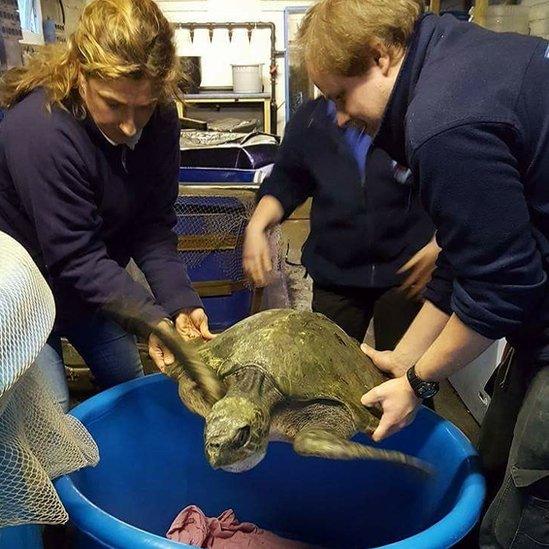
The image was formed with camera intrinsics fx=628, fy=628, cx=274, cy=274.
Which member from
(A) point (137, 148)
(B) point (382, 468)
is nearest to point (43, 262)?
(A) point (137, 148)

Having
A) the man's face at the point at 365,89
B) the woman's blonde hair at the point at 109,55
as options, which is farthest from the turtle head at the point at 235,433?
the woman's blonde hair at the point at 109,55

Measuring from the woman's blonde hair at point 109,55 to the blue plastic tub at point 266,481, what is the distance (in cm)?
49

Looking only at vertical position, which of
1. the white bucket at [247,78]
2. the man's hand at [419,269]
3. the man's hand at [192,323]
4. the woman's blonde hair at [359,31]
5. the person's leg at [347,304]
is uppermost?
the woman's blonde hair at [359,31]

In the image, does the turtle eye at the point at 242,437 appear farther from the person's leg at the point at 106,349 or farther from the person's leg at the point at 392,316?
the person's leg at the point at 392,316

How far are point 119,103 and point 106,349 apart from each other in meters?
0.46

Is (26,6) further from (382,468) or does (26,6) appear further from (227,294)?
(382,468)

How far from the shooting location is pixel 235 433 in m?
0.77

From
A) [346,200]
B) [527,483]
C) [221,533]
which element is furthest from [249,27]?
[527,483]

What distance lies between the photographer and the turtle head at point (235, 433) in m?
0.77

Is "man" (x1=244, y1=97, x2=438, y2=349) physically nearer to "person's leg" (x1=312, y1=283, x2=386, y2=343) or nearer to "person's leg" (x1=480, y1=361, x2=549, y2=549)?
"person's leg" (x1=312, y1=283, x2=386, y2=343)

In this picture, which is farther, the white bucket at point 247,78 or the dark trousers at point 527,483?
the white bucket at point 247,78

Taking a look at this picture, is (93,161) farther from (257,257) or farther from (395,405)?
(395,405)

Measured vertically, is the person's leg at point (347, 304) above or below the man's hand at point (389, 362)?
below

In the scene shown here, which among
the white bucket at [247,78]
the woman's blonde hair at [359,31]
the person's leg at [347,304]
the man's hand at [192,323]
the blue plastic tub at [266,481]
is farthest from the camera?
the white bucket at [247,78]
